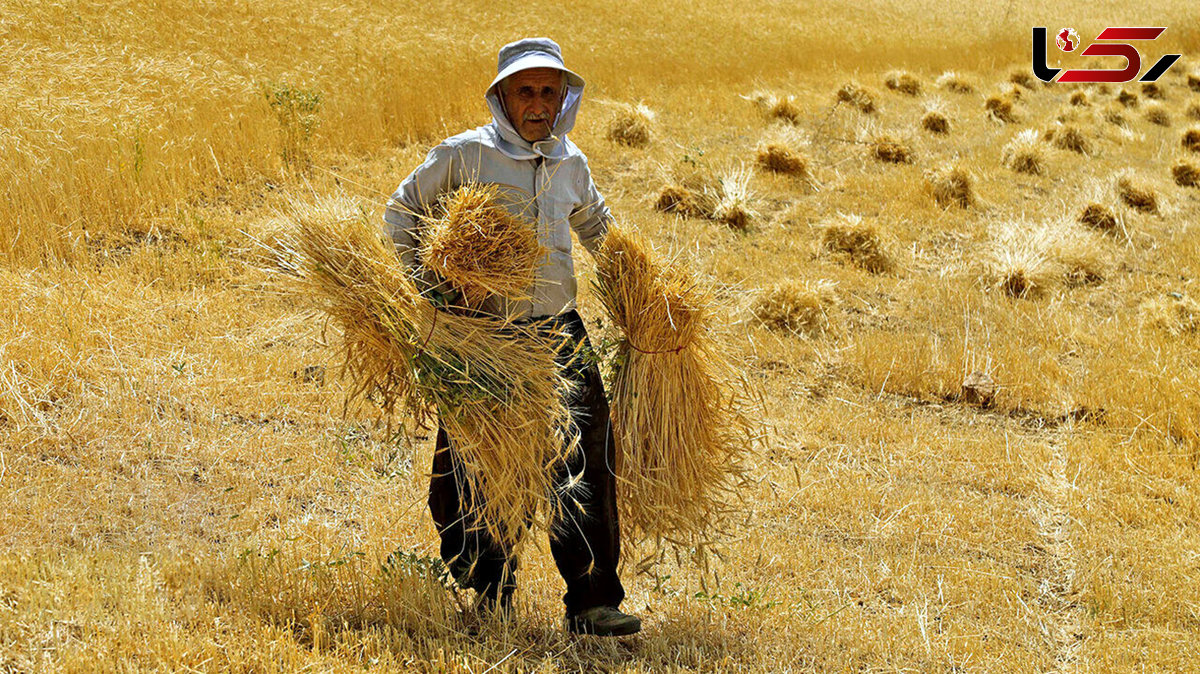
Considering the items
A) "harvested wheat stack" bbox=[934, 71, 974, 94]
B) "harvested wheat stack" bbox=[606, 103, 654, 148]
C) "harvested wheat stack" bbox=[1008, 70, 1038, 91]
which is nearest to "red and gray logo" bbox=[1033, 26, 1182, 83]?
"harvested wheat stack" bbox=[1008, 70, 1038, 91]

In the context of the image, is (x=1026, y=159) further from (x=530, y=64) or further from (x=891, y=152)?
(x=530, y=64)

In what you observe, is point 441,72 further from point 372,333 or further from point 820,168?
point 372,333

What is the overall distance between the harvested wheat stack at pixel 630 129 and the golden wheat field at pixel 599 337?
0.04m

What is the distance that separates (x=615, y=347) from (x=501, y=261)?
0.54m

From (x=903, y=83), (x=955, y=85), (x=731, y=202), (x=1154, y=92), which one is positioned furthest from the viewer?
(x=1154, y=92)

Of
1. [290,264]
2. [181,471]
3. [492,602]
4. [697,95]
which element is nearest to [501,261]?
[290,264]

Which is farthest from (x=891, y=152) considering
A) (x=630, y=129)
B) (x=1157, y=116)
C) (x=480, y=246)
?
(x=480, y=246)

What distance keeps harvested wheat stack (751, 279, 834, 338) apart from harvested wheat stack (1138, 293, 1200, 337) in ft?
7.19

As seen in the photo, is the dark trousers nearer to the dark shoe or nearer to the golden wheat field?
the dark shoe

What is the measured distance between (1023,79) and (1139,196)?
7198 millimetres

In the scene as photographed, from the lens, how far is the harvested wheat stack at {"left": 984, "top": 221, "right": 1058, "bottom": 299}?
25.6 ft

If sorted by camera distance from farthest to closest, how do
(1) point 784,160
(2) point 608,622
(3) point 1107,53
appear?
(3) point 1107,53 → (1) point 784,160 → (2) point 608,622

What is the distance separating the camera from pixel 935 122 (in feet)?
41.0

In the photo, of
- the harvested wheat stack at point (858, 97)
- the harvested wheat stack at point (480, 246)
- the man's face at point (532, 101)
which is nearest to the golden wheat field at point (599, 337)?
the harvested wheat stack at point (858, 97)
